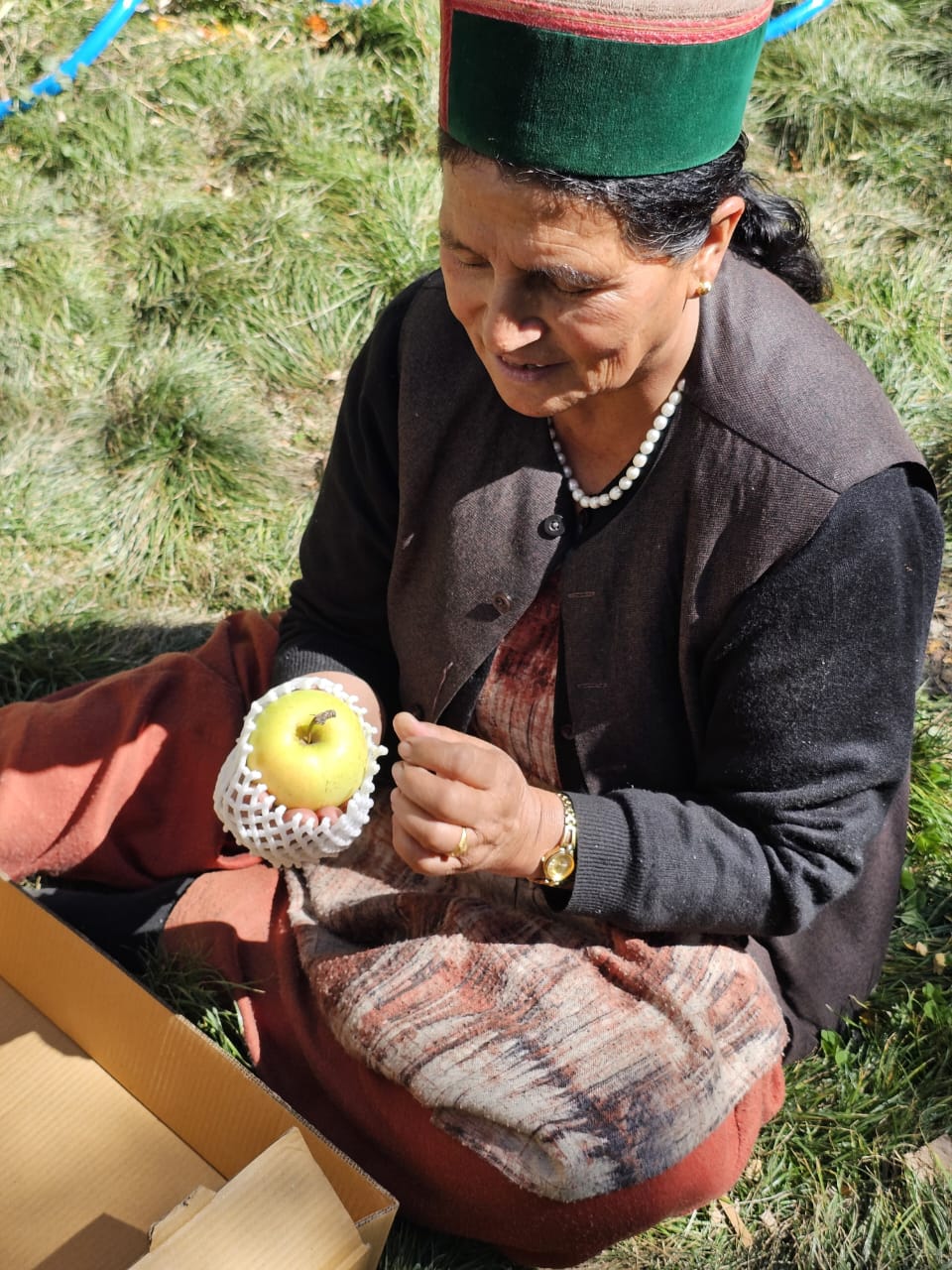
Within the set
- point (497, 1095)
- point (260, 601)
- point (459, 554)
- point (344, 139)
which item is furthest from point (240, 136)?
point (497, 1095)

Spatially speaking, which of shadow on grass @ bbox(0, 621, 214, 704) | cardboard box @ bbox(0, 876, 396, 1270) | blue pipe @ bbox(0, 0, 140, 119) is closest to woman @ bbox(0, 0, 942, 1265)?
cardboard box @ bbox(0, 876, 396, 1270)

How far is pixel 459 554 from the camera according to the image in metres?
2.18

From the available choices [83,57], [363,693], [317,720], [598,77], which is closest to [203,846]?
[363,693]

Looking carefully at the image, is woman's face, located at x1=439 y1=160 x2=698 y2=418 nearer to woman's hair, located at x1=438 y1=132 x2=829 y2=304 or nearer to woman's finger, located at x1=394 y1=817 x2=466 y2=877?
woman's hair, located at x1=438 y1=132 x2=829 y2=304

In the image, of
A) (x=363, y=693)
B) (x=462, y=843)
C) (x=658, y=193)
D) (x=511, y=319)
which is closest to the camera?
(x=658, y=193)

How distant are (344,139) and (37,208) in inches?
41.3

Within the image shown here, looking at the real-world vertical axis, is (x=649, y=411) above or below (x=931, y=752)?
above

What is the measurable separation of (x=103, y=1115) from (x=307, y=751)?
2.40 feet

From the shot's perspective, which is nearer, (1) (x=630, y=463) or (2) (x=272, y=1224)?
(2) (x=272, y=1224)

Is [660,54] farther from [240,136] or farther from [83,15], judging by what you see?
[83,15]

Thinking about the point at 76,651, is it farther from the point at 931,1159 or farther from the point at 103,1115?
the point at 931,1159

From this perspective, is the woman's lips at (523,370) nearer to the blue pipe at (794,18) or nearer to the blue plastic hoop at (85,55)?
the blue plastic hoop at (85,55)

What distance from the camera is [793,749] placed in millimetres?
1971

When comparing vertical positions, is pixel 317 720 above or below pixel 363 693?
above
